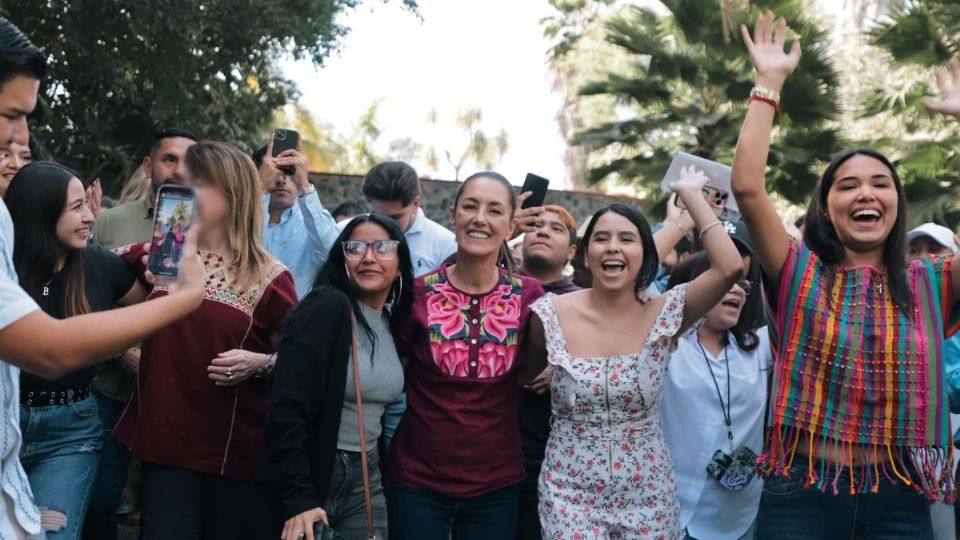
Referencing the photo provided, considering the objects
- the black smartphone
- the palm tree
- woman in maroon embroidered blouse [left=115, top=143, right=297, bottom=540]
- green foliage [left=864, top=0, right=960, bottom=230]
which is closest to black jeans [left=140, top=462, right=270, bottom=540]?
woman in maroon embroidered blouse [left=115, top=143, right=297, bottom=540]

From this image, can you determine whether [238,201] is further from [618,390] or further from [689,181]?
[689,181]

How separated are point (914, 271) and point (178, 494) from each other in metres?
2.76

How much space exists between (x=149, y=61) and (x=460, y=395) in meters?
8.67

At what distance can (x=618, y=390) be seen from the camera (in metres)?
3.77

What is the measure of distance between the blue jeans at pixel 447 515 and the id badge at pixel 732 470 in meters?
0.96

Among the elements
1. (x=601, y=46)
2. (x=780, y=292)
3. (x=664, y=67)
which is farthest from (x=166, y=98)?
(x=601, y=46)

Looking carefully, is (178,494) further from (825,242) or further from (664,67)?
(664,67)

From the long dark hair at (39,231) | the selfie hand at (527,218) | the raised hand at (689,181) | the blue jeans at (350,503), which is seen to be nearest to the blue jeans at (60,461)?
the long dark hair at (39,231)

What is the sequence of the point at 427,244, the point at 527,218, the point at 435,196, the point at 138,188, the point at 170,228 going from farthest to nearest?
the point at 435,196 → the point at 427,244 → the point at 138,188 → the point at 527,218 → the point at 170,228

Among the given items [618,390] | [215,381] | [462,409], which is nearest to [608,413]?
[618,390]

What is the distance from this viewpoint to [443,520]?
398 centimetres

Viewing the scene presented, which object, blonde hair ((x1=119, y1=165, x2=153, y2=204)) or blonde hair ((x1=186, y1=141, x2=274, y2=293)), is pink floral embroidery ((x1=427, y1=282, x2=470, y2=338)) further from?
blonde hair ((x1=119, y1=165, x2=153, y2=204))

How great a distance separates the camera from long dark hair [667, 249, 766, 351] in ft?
15.4

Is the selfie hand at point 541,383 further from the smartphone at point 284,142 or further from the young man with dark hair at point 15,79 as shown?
the young man with dark hair at point 15,79
